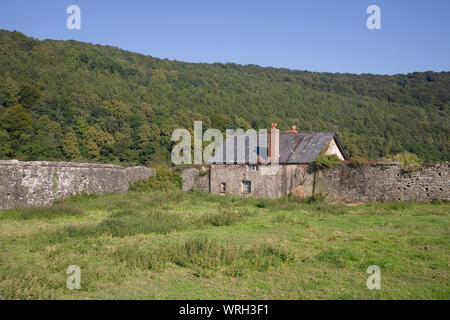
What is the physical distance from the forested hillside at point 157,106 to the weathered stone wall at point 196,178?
1757cm

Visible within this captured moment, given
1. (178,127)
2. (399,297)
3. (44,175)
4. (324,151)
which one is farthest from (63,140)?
(399,297)

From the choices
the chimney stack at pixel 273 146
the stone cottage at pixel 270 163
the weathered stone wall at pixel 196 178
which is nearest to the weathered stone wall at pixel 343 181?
the stone cottage at pixel 270 163

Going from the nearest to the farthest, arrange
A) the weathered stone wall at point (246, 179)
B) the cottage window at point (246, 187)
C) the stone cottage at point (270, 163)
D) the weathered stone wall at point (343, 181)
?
the weathered stone wall at point (343, 181)
the stone cottage at point (270, 163)
the weathered stone wall at point (246, 179)
the cottage window at point (246, 187)

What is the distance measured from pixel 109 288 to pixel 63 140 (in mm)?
41228

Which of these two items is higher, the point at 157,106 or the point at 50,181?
the point at 157,106

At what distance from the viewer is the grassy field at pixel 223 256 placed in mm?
7359

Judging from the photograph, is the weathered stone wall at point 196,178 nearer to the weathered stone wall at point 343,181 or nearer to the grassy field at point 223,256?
the weathered stone wall at point 343,181

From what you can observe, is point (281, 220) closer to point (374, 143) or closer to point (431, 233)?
point (431, 233)

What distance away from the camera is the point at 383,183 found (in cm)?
2388

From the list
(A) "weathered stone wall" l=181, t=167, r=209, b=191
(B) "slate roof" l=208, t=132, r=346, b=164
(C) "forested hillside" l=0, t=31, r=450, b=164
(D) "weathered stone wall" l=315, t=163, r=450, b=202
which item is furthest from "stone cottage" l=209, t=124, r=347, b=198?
(C) "forested hillside" l=0, t=31, r=450, b=164

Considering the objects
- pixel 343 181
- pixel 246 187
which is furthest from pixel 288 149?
pixel 343 181

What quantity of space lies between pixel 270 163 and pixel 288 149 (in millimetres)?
1794

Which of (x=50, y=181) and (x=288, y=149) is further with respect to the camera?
(x=288, y=149)

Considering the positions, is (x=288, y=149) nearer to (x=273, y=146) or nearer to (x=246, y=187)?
(x=273, y=146)
